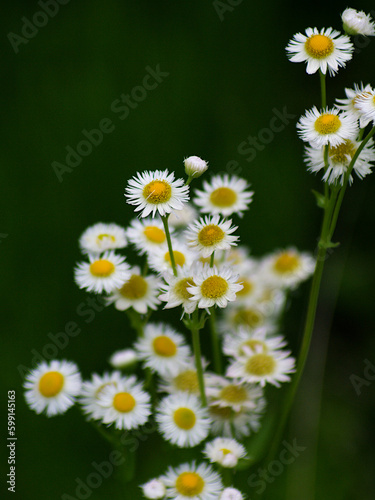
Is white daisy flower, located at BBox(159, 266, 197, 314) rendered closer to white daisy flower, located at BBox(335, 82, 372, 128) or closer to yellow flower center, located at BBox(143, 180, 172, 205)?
yellow flower center, located at BBox(143, 180, 172, 205)

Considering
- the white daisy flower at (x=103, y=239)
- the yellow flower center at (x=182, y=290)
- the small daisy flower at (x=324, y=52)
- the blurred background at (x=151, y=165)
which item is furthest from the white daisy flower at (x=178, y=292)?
the blurred background at (x=151, y=165)

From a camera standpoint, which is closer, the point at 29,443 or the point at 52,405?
the point at 52,405

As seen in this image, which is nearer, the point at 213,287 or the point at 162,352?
the point at 213,287

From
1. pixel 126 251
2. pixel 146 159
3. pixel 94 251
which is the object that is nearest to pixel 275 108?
pixel 146 159

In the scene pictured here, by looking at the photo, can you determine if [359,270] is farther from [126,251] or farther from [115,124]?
[115,124]

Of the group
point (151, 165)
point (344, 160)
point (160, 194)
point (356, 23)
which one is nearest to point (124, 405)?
point (160, 194)

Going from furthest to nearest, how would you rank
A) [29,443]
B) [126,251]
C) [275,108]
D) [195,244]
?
[275,108] → [126,251] → [29,443] → [195,244]

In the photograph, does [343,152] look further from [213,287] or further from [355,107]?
[213,287]
